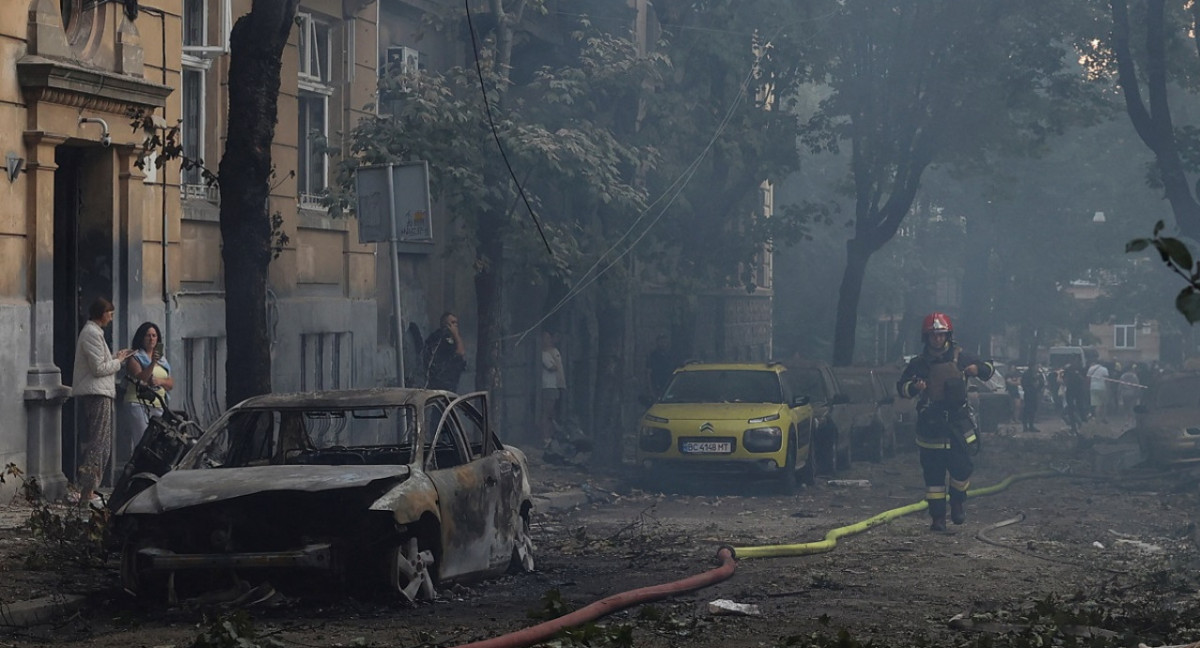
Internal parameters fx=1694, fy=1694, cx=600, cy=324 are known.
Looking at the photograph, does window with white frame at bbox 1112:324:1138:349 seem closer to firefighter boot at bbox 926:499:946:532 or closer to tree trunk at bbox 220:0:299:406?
firefighter boot at bbox 926:499:946:532

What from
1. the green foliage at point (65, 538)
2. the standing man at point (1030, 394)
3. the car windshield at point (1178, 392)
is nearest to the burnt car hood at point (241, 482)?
the green foliage at point (65, 538)

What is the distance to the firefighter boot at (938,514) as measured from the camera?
50.2 feet

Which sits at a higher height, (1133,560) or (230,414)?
(230,414)

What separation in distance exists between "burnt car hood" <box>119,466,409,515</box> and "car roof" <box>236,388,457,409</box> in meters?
0.88

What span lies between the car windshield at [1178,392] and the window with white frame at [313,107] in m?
11.6

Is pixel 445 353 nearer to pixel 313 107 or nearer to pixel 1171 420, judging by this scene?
pixel 313 107

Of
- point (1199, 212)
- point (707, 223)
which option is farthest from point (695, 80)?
point (1199, 212)

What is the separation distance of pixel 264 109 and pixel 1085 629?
676cm

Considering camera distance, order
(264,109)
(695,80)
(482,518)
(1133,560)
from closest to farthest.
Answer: (482,518), (264,109), (1133,560), (695,80)

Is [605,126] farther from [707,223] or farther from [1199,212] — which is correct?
[1199,212]

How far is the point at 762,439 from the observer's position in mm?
19344

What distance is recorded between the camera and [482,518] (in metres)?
10.2

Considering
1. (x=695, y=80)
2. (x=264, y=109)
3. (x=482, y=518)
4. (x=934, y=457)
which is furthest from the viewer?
(x=695, y=80)

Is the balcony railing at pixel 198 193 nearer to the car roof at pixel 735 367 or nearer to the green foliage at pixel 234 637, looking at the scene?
the car roof at pixel 735 367
